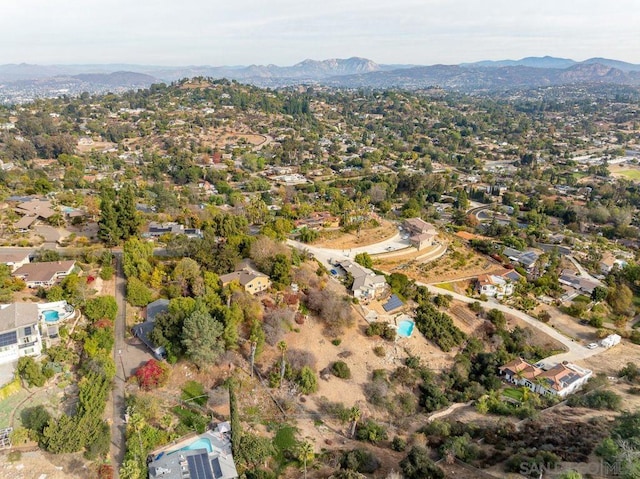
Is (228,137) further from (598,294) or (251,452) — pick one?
(251,452)

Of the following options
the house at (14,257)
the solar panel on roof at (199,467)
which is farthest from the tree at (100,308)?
the solar panel on roof at (199,467)

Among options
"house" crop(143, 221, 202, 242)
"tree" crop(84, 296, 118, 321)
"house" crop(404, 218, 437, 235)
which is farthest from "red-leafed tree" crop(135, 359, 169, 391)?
"house" crop(404, 218, 437, 235)

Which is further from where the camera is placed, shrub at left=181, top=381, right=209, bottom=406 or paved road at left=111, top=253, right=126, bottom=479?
shrub at left=181, top=381, right=209, bottom=406

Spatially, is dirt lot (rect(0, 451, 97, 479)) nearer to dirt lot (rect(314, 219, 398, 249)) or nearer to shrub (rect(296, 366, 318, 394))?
shrub (rect(296, 366, 318, 394))

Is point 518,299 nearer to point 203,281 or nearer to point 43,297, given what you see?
point 203,281

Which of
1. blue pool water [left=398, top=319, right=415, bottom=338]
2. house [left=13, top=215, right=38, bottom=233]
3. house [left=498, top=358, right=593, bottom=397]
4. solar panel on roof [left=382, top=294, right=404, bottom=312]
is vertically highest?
house [left=13, top=215, right=38, bottom=233]

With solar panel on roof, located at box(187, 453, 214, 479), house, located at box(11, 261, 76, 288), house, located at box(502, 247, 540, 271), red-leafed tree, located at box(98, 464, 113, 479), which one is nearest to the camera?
red-leafed tree, located at box(98, 464, 113, 479)

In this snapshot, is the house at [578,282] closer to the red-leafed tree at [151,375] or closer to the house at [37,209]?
the red-leafed tree at [151,375]
